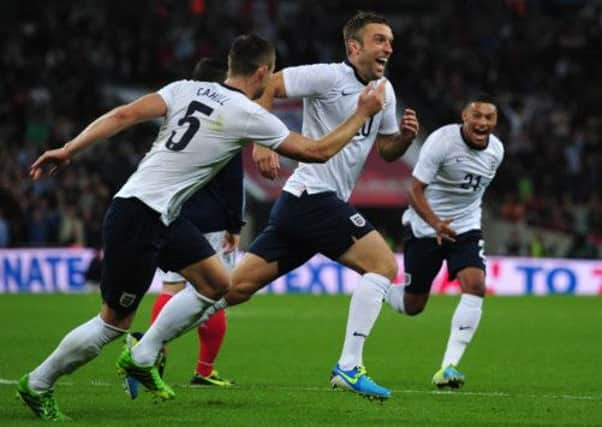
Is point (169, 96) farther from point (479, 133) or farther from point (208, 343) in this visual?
point (479, 133)

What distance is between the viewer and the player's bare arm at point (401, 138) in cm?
993

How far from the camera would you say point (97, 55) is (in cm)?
3138

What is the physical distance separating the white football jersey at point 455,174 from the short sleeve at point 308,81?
2109mm

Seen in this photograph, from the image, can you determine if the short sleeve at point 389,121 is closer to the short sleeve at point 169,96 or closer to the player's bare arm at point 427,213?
the player's bare arm at point 427,213

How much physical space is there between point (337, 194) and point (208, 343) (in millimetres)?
1585

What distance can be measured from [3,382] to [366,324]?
281 centimetres

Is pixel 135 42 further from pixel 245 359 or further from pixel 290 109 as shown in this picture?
pixel 245 359

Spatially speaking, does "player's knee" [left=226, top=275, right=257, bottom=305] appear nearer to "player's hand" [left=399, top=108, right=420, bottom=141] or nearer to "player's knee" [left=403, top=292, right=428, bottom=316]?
"player's hand" [left=399, top=108, right=420, bottom=141]

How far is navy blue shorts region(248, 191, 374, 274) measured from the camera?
32.9 ft

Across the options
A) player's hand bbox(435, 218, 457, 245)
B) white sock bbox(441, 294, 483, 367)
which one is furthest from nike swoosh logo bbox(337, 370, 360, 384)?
player's hand bbox(435, 218, 457, 245)

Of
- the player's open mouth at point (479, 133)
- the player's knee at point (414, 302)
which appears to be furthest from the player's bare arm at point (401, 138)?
the player's knee at point (414, 302)

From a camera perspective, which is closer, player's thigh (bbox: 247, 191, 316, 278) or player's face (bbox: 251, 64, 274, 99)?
player's face (bbox: 251, 64, 274, 99)

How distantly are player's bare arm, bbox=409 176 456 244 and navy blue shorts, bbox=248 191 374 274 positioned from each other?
1626 mm

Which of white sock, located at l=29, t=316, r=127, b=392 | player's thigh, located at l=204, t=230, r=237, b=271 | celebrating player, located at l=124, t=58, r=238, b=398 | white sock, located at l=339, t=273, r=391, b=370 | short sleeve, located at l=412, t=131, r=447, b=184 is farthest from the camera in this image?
short sleeve, located at l=412, t=131, r=447, b=184
